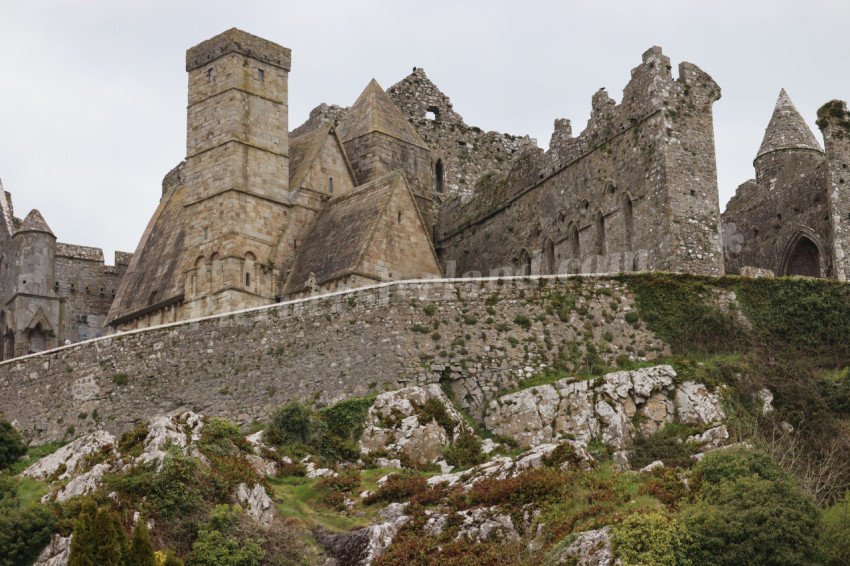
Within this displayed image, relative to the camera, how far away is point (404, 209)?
50.6m

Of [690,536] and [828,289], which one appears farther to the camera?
[828,289]

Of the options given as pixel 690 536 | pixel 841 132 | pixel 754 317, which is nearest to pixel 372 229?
pixel 754 317

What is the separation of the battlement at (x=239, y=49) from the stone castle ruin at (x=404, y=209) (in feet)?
0.21

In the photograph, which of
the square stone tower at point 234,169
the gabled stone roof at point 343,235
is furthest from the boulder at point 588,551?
the square stone tower at point 234,169

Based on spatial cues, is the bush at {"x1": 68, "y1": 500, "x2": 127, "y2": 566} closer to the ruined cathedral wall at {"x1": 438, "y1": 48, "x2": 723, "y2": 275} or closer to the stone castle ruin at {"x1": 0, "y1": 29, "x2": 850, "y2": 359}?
the stone castle ruin at {"x1": 0, "y1": 29, "x2": 850, "y2": 359}

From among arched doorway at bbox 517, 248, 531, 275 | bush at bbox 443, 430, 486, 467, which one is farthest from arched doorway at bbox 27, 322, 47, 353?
bush at bbox 443, 430, 486, 467

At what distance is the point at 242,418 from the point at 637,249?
14.2m

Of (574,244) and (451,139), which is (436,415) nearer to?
(574,244)

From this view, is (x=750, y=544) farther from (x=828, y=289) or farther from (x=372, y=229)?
(x=372, y=229)

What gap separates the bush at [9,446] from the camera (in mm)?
42594

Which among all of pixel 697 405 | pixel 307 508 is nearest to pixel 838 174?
pixel 697 405

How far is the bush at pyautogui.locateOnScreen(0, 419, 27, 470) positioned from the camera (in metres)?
42.6

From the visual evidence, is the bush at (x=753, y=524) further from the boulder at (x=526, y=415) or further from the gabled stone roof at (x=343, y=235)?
the gabled stone roof at (x=343, y=235)

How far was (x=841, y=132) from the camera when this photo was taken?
5031cm
